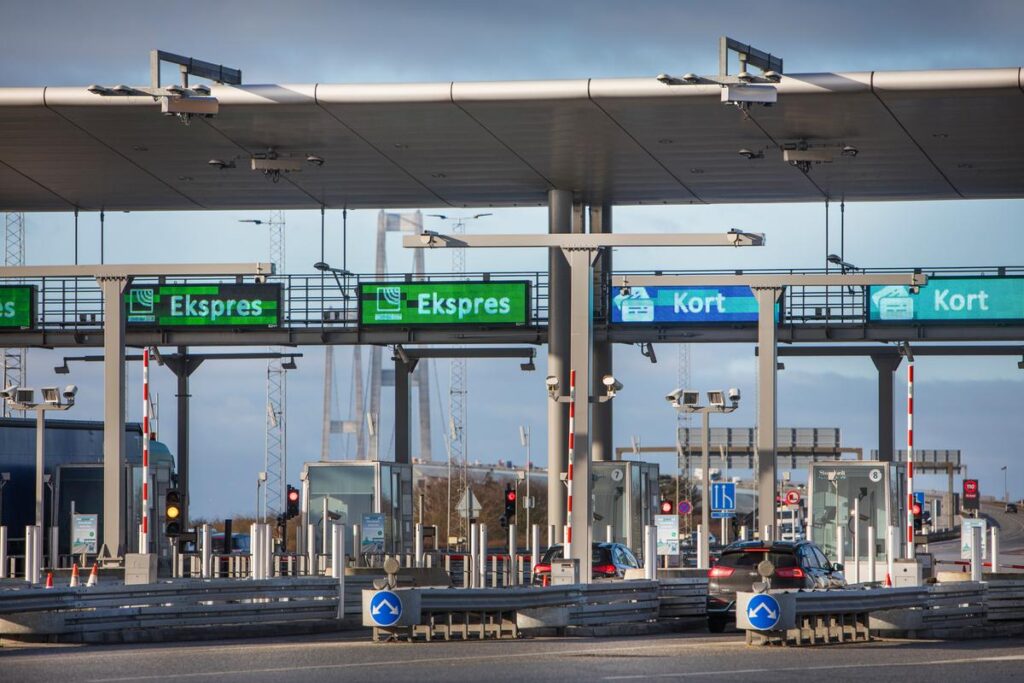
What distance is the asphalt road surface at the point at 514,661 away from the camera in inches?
689

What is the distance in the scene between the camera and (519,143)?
32406 millimetres

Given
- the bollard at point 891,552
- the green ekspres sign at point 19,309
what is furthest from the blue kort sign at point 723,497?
the green ekspres sign at point 19,309

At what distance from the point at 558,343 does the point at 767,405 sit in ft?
15.9

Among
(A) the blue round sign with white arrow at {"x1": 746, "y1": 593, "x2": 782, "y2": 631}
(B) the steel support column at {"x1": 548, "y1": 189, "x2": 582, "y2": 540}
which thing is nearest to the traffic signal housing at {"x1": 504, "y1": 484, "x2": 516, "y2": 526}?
(B) the steel support column at {"x1": 548, "y1": 189, "x2": 582, "y2": 540}

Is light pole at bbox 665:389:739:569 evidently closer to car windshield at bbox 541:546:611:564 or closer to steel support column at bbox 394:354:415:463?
car windshield at bbox 541:546:611:564

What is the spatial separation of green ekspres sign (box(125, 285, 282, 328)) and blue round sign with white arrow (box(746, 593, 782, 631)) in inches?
834

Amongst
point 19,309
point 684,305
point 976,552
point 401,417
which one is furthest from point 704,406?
point 19,309

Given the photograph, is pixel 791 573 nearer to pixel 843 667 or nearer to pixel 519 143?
pixel 843 667

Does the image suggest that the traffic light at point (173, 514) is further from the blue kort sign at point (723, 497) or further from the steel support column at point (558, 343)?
the blue kort sign at point (723, 497)

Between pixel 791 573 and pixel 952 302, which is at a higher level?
pixel 952 302

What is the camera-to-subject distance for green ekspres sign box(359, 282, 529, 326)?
40.9m

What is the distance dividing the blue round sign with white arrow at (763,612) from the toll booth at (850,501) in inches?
765

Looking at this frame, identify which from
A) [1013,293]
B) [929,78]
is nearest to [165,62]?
[929,78]

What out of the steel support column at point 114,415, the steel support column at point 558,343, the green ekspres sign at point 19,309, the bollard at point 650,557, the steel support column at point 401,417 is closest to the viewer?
the bollard at point 650,557
